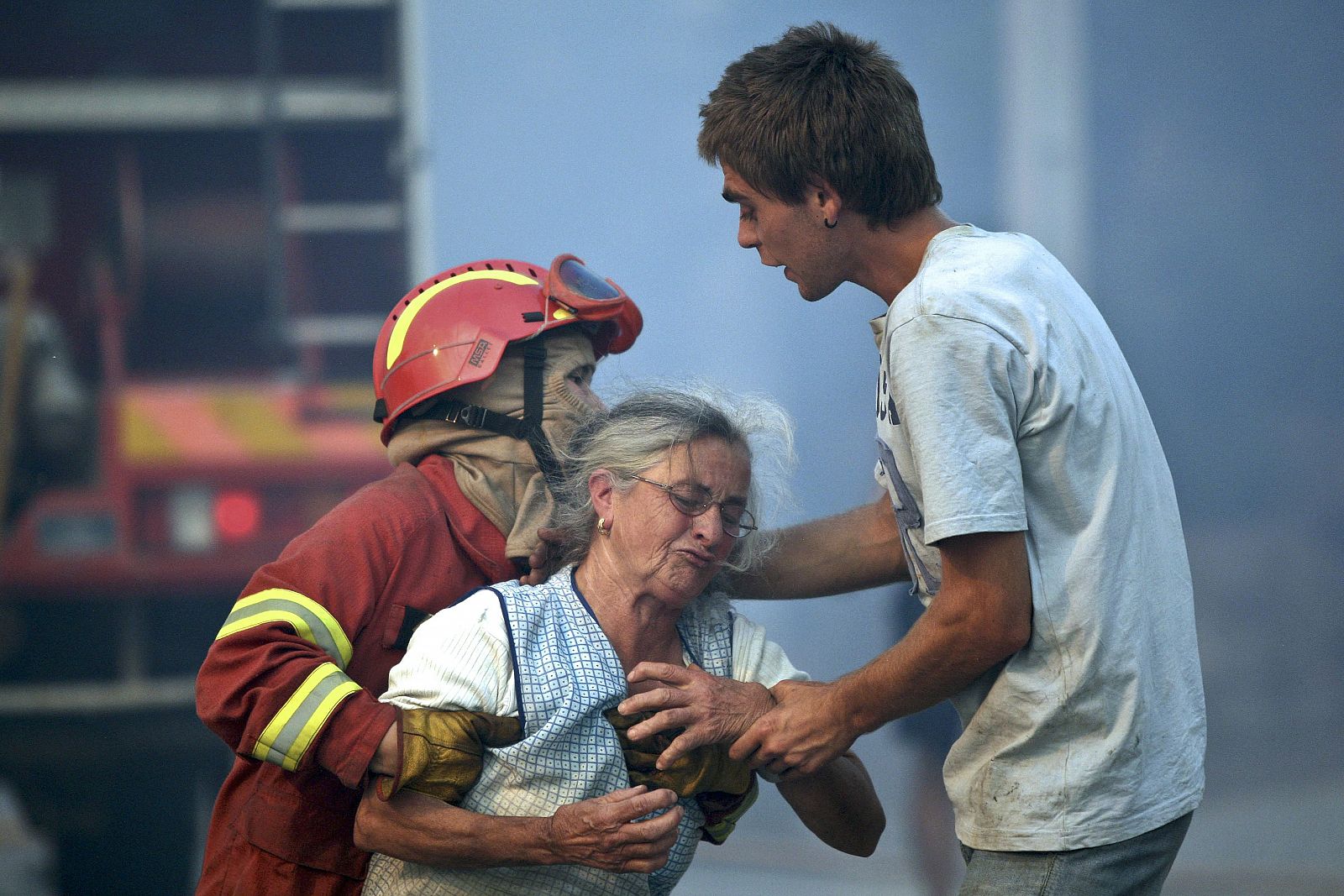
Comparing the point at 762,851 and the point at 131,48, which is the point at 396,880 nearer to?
the point at 762,851

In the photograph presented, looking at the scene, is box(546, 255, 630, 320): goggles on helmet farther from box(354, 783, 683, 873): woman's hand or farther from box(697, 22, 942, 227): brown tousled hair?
box(354, 783, 683, 873): woman's hand

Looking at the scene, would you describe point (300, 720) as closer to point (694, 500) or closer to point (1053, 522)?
point (694, 500)

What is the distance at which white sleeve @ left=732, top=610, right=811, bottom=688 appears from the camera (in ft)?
8.07

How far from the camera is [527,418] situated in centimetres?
259

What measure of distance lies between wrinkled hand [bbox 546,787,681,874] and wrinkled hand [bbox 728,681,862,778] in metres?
0.18

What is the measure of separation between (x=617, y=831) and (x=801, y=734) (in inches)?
13.7

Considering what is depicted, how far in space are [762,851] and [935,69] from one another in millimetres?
3075

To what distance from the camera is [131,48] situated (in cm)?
473

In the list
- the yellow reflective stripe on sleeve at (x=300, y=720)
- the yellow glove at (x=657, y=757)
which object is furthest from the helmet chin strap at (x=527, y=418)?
the yellow reflective stripe on sleeve at (x=300, y=720)

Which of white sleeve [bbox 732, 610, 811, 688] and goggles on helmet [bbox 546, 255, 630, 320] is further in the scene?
goggles on helmet [bbox 546, 255, 630, 320]

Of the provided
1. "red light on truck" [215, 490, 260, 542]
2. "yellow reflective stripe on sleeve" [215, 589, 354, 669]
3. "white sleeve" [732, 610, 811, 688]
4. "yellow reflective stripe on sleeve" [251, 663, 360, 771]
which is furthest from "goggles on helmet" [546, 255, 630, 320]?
"red light on truck" [215, 490, 260, 542]

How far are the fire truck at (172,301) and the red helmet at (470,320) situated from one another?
6.87 ft

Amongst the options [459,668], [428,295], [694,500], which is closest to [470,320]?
[428,295]

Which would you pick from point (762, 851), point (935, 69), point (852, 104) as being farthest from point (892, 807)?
point (852, 104)
